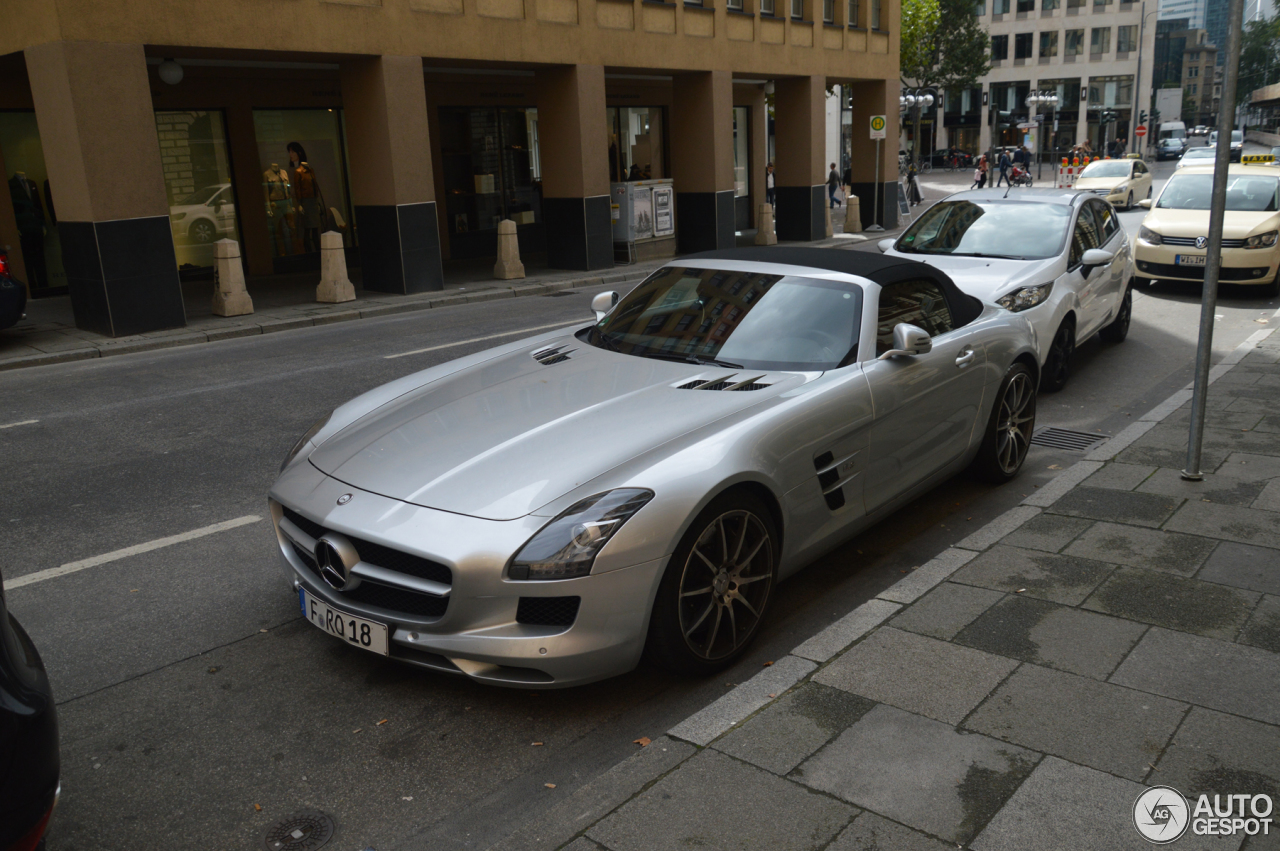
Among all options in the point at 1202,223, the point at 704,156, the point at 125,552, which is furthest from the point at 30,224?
the point at 1202,223

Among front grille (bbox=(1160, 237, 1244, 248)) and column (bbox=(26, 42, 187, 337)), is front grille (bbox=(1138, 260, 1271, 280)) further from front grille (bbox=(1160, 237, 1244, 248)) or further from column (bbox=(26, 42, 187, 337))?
column (bbox=(26, 42, 187, 337))

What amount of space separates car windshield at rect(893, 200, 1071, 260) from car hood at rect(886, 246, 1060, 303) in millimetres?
165

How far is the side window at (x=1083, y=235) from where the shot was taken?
9.29m

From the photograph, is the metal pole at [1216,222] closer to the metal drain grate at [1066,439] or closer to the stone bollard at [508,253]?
the metal drain grate at [1066,439]

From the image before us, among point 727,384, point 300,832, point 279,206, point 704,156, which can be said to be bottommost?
point 300,832

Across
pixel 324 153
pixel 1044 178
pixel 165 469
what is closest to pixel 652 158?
pixel 324 153

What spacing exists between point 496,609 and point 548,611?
17 centimetres

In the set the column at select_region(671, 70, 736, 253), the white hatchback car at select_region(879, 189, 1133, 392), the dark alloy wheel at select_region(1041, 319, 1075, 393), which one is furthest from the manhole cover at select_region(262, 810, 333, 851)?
the column at select_region(671, 70, 736, 253)

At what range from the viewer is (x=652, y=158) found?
28203 millimetres

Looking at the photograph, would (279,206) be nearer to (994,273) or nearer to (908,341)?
(994,273)

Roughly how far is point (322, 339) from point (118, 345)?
2.47 m

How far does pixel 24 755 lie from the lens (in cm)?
214

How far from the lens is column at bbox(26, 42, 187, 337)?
1324 centimetres

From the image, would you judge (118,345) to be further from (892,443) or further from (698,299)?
(892,443)
